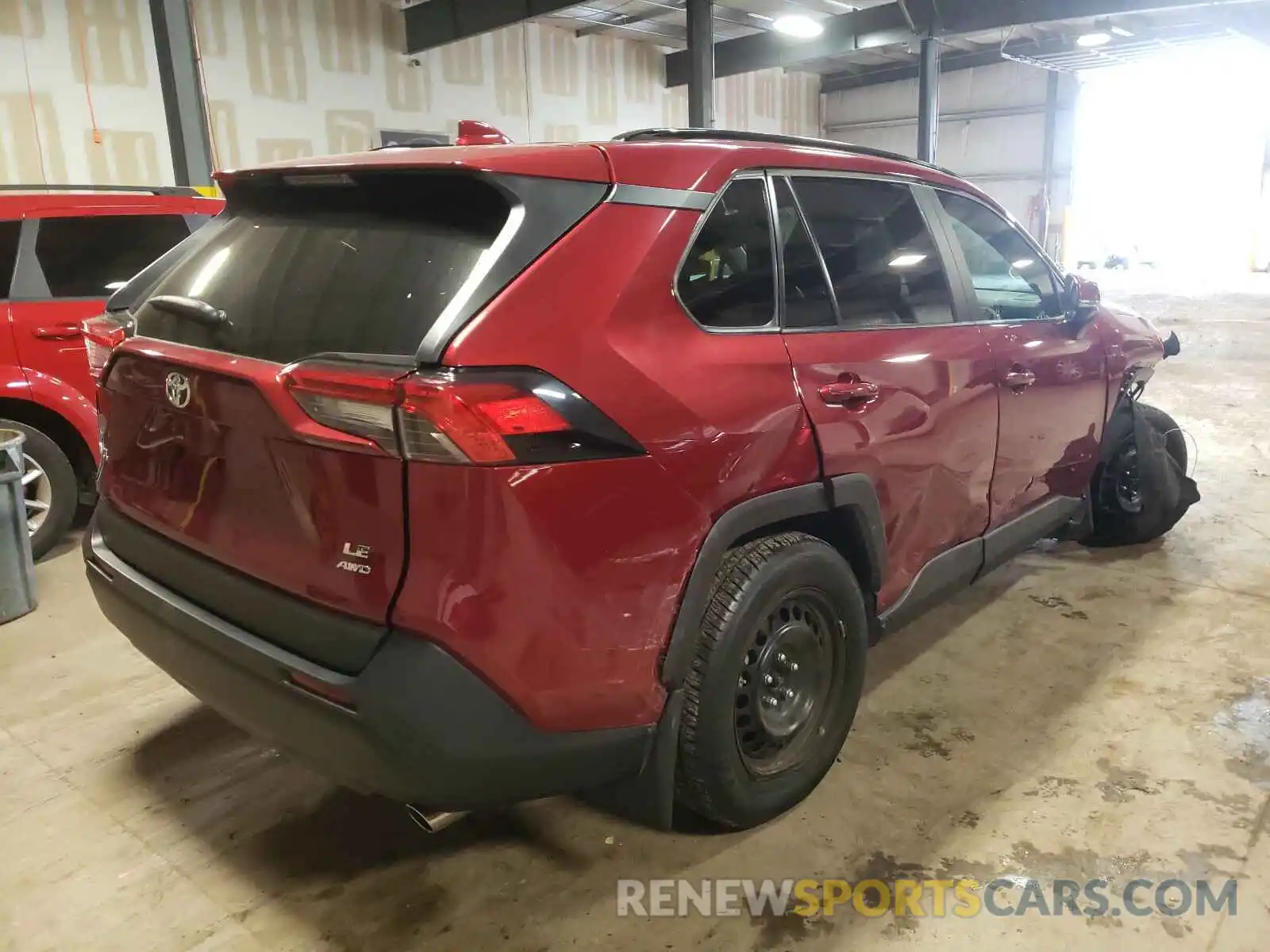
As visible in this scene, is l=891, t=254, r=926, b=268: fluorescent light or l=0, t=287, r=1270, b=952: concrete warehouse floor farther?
l=891, t=254, r=926, b=268: fluorescent light

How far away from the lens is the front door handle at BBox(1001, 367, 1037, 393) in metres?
2.89

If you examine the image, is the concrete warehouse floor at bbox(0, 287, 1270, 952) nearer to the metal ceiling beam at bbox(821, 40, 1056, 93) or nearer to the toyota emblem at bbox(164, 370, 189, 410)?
the toyota emblem at bbox(164, 370, 189, 410)

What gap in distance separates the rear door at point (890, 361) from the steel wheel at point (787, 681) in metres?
0.30

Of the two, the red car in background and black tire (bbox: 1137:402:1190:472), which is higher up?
the red car in background

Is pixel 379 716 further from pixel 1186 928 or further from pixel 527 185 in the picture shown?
pixel 1186 928

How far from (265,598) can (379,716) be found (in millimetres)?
394

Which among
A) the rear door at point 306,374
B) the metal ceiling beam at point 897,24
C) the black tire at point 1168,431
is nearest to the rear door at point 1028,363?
the black tire at point 1168,431

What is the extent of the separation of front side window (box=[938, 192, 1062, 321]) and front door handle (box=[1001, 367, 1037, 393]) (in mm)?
181

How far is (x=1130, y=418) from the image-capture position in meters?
3.94

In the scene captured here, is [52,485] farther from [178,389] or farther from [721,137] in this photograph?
[721,137]

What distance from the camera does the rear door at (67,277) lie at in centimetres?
424

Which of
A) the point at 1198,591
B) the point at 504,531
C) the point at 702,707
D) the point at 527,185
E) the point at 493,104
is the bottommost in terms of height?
the point at 1198,591

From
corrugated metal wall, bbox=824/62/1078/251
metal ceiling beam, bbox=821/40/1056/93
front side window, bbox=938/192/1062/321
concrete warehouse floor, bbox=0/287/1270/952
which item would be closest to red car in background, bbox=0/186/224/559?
concrete warehouse floor, bbox=0/287/1270/952

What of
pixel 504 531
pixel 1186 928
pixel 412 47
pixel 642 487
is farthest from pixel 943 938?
pixel 412 47
